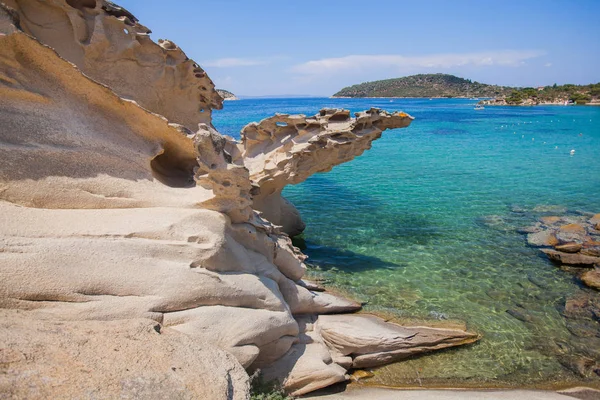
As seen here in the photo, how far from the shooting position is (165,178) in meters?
7.47

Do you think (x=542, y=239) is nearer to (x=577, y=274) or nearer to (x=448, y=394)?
(x=577, y=274)

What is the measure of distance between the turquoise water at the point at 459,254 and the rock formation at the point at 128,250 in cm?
81

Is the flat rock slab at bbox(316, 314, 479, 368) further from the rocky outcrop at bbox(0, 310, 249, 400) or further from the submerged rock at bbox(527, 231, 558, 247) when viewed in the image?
the submerged rock at bbox(527, 231, 558, 247)

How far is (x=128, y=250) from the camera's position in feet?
16.9

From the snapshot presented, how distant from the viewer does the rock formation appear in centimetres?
396

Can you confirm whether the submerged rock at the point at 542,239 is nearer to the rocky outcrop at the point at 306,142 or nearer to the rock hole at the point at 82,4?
the rocky outcrop at the point at 306,142

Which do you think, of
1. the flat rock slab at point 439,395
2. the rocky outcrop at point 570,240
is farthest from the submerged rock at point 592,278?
the flat rock slab at point 439,395

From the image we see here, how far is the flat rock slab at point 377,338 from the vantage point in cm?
700

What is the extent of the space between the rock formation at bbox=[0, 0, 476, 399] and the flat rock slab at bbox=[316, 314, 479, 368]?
24 mm

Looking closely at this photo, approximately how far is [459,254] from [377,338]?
5427 millimetres

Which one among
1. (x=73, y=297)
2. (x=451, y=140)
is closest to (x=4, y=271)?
(x=73, y=297)

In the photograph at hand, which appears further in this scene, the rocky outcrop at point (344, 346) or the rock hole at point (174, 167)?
the rock hole at point (174, 167)

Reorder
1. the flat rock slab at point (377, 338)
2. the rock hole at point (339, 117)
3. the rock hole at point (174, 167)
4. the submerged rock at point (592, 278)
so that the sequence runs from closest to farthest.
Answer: the flat rock slab at point (377, 338)
the rock hole at point (174, 167)
the submerged rock at point (592, 278)
the rock hole at point (339, 117)

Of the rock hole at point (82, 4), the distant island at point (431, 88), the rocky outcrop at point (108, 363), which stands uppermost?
the distant island at point (431, 88)
